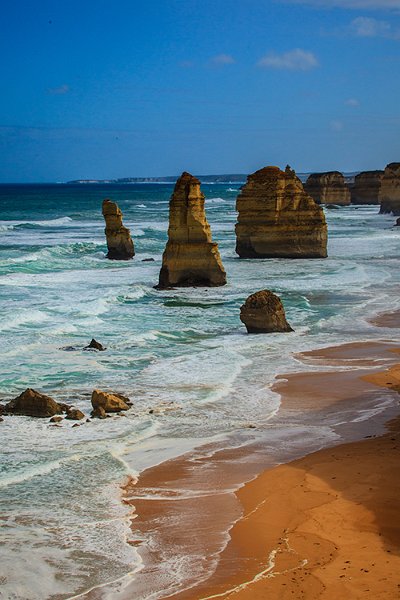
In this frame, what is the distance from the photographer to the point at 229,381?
59.9 feet

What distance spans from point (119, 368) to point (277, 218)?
2289 cm

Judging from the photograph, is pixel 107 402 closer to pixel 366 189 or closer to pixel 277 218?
pixel 277 218

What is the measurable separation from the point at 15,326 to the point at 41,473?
12617 mm

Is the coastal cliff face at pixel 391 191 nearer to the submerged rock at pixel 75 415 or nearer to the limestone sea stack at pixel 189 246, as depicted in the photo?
the limestone sea stack at pixel 189 246

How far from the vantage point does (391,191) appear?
266ft

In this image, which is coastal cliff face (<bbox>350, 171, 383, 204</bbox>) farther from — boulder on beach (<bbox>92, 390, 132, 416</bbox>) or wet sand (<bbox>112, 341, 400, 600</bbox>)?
wet sand (<bbox>112, 341, 400, 600</bbox>)

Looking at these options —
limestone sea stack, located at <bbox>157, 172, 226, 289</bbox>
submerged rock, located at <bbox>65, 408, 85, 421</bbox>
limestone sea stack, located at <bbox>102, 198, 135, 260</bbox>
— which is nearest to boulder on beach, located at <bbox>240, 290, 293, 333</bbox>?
limestone sea stack, located at <bbox>157, 172, 226, 289</bbox>

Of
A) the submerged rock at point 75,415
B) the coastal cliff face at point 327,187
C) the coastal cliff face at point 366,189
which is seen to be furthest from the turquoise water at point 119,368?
the coastal cliff face at point 366,189

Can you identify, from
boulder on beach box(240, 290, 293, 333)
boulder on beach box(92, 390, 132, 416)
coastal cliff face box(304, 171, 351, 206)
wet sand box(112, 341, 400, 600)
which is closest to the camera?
wet sand box(112, 341, 400, 600)

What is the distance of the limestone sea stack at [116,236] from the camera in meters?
38.9

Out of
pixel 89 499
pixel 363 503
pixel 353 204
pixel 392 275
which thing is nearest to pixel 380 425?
pixel 363 503

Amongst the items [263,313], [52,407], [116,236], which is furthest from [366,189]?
[52,407]

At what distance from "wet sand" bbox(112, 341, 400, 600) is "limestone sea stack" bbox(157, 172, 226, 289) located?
1695cm

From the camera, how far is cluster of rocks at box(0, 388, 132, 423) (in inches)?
602
